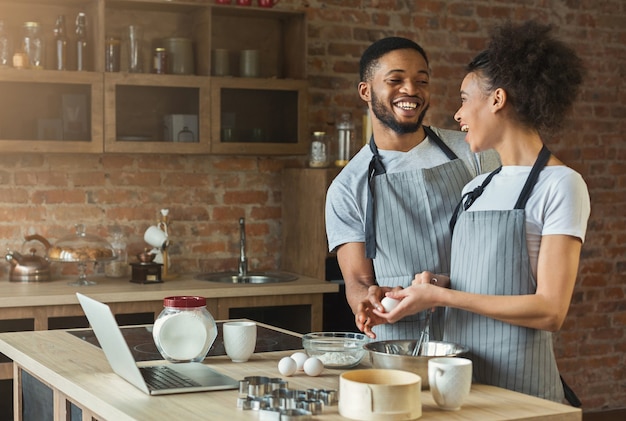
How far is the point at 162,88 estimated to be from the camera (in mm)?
4848

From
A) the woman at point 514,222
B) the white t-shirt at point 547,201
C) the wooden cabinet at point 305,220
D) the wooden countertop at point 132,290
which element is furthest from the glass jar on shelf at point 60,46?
the white t-shirt at point 547,201

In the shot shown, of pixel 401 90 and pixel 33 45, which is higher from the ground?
pixel 33 45

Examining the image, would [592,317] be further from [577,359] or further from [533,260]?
[533,260]

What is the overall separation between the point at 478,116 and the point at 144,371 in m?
1.09

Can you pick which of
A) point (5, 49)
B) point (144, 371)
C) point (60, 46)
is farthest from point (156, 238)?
point (144, 371)

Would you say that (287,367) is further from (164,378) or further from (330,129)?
(330,129)

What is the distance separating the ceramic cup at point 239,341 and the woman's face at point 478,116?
784 mm

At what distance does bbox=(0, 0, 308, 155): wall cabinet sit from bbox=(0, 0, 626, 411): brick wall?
258 millimetres

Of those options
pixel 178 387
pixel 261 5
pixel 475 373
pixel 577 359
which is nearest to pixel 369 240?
pixel 475 373

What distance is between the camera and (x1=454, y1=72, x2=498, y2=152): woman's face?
2500mm

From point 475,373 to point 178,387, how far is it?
0.78 metres

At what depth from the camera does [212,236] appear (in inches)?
207

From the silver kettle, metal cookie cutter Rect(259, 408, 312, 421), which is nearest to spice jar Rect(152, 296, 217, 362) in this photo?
Answer: metal cookie cutter Rect(259, 408, 312, 421)

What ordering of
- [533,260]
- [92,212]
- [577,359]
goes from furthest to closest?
1. [577,359]
2. [92,212]
3. [533,260]
